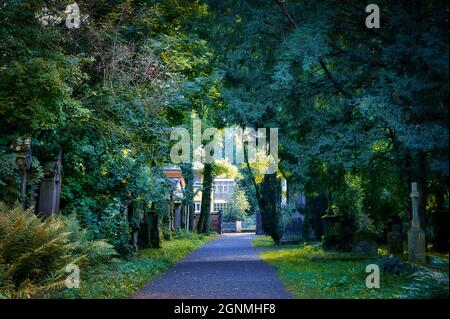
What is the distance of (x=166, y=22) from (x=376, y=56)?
309 inches

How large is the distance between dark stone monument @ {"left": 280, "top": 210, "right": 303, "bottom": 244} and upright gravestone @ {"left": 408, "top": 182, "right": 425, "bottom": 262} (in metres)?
14.7

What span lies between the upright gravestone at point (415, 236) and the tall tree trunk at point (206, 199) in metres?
28.0

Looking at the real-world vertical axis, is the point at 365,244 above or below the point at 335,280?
above

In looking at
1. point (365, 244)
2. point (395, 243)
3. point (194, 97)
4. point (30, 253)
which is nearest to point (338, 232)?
point (365, 244)

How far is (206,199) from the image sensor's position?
140 ft

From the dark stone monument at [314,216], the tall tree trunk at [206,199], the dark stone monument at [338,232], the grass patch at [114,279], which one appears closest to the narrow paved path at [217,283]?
the grass patch at [114,279]

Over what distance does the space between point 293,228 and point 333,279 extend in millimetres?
16311

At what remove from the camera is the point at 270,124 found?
1717cm

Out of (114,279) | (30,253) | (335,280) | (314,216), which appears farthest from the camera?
(314,216)

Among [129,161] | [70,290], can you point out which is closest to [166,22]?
[129,161]

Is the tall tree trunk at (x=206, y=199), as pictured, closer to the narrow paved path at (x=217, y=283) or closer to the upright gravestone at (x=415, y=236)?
the narrow paved path at (x=217, y=283)

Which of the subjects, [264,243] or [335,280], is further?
[264,243]

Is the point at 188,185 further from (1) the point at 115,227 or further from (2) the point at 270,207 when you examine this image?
(1) the point at 115,227

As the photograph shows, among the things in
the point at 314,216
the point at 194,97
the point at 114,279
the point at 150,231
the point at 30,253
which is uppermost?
the point at 194,97
